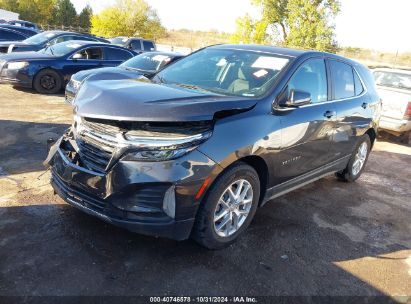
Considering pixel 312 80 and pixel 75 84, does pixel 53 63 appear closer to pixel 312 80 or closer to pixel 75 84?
pixel 75 84

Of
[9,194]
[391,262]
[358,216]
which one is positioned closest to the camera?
[391,262]

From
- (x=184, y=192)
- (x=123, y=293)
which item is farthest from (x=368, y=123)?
(x=123, y=293)

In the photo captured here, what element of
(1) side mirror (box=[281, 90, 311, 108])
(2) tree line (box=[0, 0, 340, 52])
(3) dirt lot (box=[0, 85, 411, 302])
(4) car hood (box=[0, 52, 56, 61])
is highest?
(2) tree line (box=[0, 0, 340, 52])

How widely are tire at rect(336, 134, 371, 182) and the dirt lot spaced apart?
67 centimetres

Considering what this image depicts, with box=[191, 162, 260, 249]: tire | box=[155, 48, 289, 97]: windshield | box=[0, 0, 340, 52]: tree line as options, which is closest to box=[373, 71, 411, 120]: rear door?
box=[155, 48, 289, 97]: windshield

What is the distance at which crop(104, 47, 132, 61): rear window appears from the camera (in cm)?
1134

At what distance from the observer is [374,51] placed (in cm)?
3909

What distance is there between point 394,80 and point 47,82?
912cm

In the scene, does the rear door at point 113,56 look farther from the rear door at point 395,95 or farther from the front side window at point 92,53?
the rear door at point 395,95

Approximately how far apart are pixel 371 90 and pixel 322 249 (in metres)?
2.93

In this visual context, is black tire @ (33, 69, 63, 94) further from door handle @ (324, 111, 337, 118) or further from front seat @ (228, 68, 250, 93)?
door handle @ (324, 111, 337, 118)

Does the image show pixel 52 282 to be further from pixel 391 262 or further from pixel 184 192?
pixel 391 262

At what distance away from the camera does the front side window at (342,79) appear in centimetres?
469

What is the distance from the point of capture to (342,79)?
16.0 feet
